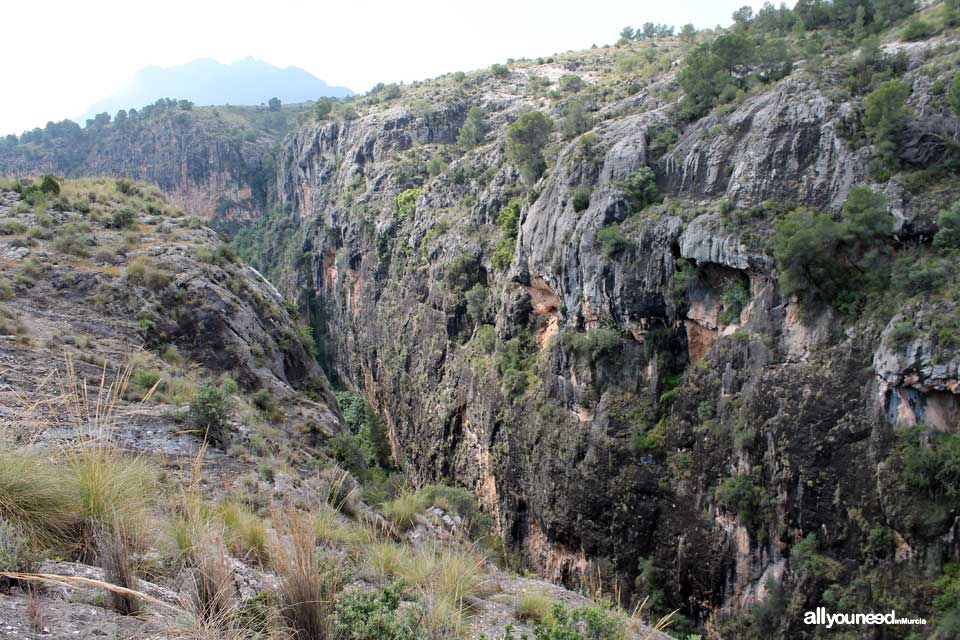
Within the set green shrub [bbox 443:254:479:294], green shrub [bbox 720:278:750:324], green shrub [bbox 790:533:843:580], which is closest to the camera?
green shrub [bbox 790:533:843:580]

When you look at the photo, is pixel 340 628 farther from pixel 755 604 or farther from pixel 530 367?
pixel 530 367

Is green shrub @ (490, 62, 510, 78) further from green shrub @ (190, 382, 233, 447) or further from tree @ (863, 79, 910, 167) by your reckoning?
green shrub @ (190, 382, 233, 447)

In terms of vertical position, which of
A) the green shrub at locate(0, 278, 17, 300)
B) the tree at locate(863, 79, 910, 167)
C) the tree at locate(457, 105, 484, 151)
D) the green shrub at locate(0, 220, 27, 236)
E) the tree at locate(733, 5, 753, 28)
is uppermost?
the tree at locate(733, 5, 753, 28)

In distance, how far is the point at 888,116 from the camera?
1527 cm

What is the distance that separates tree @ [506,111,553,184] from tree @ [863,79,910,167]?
1473 cm

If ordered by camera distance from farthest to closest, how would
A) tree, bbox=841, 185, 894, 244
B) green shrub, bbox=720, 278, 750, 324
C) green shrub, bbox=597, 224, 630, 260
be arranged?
green shrub, bbox=597, 224, 630, 260 < green shrub, bbox=720, 278, 750, 324 < tree, bbox=841, 185, 894, 244

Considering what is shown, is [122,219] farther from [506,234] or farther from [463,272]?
[506,234]

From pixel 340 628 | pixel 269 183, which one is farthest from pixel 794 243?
pixel 269 183

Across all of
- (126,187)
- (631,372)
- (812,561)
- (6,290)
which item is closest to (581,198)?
(631,372)

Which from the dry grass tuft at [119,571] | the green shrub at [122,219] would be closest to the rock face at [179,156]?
the green shrub at [122,219]

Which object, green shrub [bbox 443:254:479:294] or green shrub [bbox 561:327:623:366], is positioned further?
green shrub [bbox 443:254:479:294]

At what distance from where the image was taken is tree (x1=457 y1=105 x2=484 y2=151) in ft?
135

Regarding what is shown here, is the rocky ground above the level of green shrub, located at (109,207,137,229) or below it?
below

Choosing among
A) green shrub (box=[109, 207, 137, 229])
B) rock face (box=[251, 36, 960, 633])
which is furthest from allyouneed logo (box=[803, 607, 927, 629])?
green shrub (box=[109, 207, 137, 229])
